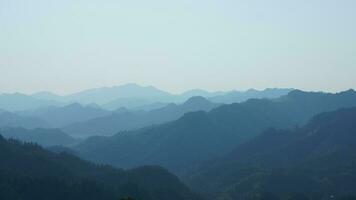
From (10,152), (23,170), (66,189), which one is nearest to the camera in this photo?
(66,189)

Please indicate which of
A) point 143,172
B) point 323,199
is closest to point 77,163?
point 143,172

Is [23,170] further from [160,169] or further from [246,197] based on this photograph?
[246,197]

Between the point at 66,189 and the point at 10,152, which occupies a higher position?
the point at 10,152

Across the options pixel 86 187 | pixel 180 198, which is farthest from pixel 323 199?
pixel 86 187

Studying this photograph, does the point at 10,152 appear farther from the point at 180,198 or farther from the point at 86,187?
the point at 180,198

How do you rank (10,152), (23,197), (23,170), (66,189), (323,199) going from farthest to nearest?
(323,199), (10,152), (23,170), (66,189), (23,197)

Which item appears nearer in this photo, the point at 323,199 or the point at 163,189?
the point at 163,189
